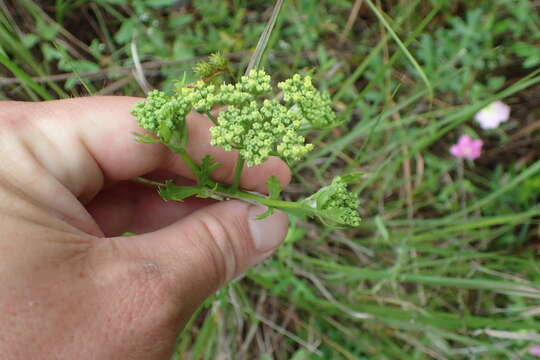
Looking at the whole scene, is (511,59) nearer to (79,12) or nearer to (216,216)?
(216,216)

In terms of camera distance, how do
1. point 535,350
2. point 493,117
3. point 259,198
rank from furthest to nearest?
point 493,117 → point 535,350 → point 259,198

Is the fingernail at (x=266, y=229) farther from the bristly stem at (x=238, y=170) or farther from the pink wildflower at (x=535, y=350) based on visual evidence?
the pink wildflower at (x=535, y=350)

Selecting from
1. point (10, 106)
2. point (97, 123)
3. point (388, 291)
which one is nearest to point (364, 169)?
point (388, 291)

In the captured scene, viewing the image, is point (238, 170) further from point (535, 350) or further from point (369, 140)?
point (535, 350)

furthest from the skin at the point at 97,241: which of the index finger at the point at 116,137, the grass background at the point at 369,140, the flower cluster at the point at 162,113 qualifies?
the grass background at the point at 369,140

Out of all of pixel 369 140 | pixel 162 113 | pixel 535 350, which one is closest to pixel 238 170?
pixel 162 113
